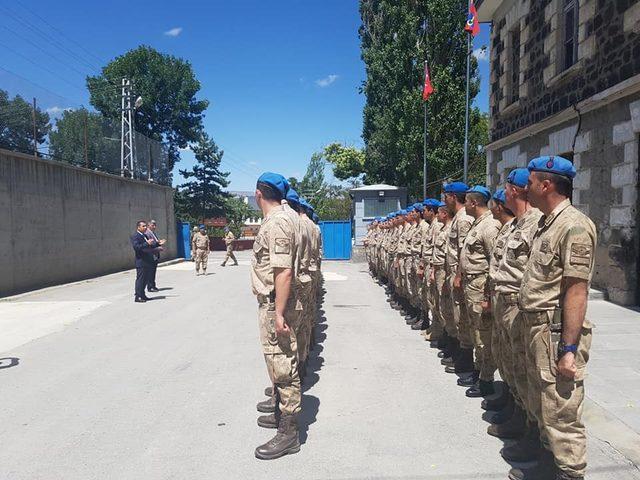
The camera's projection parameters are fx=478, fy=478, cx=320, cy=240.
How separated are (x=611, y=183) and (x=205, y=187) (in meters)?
39.0

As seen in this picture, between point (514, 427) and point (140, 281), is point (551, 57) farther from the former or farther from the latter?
point (140, 281)

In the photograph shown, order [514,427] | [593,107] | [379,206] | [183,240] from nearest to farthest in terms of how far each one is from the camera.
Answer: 1. [514,427]
2. [593,107]
3. [379,206]
4. [183,240]

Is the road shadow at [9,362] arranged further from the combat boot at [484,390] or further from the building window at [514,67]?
the building window at [514,67]

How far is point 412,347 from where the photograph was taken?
6340mm

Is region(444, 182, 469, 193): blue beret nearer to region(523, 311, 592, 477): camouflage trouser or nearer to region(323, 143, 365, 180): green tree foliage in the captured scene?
region(523, 311, 592, 477): camouflage trouser

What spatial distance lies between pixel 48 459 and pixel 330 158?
4374cm

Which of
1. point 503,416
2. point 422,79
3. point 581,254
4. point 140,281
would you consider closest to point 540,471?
point 503,416

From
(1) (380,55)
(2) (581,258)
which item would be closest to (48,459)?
(2) (581,258)

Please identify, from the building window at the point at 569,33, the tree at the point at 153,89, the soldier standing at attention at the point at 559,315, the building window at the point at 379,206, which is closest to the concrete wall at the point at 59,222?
the building window at the point at 379,206

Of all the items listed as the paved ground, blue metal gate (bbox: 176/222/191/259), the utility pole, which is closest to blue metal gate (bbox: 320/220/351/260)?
blue metal gate (bbox: 176/222/191/259)

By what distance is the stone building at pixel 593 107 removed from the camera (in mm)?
7555

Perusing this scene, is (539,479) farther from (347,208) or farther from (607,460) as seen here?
(347,208)

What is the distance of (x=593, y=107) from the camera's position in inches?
330

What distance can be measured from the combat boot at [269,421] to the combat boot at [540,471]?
1.76 meters
